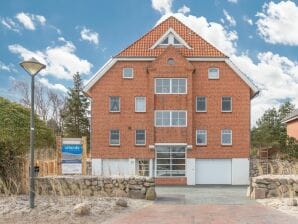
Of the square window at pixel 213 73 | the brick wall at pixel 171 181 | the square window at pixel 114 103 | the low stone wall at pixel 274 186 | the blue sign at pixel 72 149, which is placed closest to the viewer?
the low stone wall at pixel 274 186

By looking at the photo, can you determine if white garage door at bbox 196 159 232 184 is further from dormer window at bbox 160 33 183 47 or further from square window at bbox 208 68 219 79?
dormer window at bbox 160 33 183 47

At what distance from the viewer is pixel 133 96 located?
3894 centimetres

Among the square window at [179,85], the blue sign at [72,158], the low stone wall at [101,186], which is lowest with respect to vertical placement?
the low stone wall at [101,186]

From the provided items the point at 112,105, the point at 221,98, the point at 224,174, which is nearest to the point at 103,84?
the point at 112,105

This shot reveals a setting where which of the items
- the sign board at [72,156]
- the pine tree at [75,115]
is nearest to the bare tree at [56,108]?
the pine tree at [75,115]

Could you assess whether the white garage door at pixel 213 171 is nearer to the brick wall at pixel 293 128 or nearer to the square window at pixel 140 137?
the square window at pixel 140 137

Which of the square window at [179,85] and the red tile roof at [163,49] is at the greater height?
the red tile roof at [163,49]

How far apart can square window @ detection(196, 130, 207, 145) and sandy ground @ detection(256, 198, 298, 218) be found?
1992 centimetres

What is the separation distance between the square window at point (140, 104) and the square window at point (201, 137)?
16.8ft

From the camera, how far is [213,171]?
38781mm

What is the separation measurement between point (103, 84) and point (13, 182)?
22300 millimetres

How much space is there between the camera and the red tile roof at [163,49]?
39.1m

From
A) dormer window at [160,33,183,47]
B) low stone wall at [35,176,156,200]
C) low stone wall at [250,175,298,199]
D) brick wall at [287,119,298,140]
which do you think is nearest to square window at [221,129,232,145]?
dormer window at [160,33,183,47]

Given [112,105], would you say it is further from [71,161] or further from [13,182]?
[13,182]
